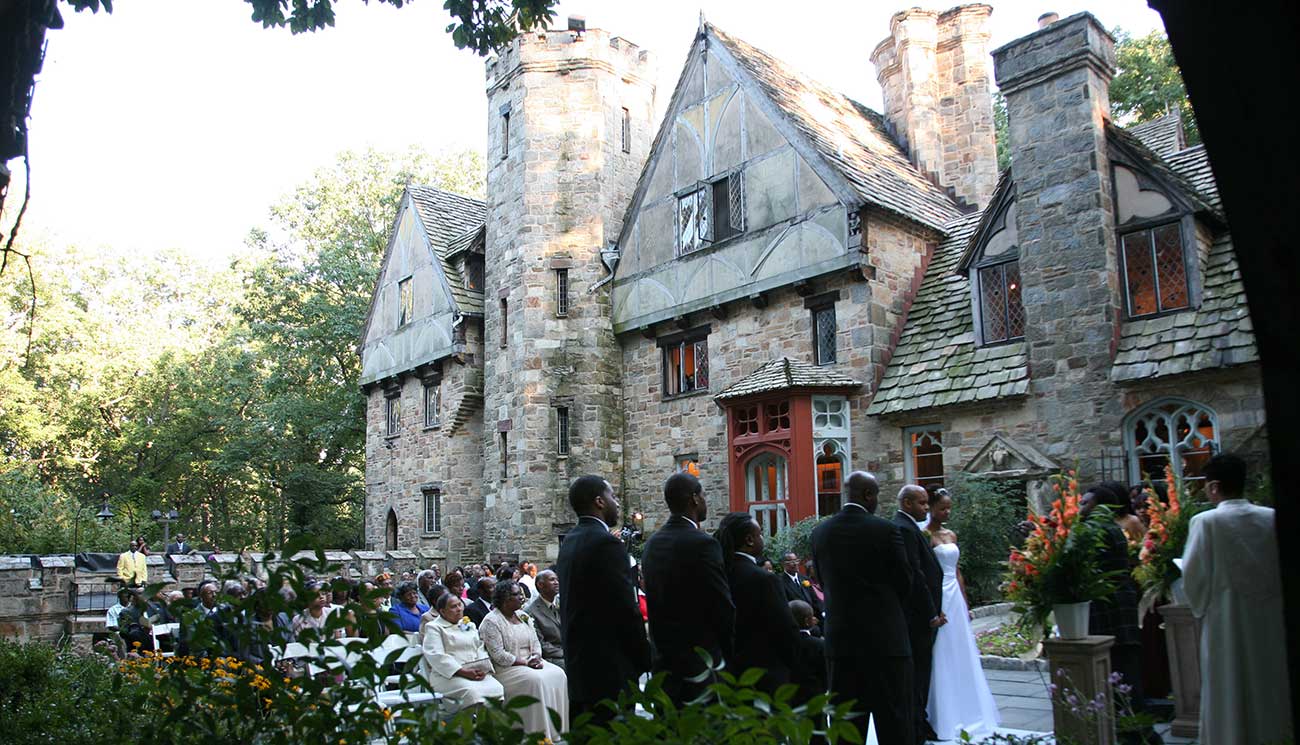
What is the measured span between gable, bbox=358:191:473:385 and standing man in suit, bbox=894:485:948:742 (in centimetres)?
1913

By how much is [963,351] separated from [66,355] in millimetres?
36139

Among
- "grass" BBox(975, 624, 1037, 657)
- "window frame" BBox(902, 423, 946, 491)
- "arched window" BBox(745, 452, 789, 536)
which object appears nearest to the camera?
"grass" BBox(975, 624, 1037, 657)

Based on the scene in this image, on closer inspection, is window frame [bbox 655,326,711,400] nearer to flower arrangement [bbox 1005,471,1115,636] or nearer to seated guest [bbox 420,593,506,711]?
seated guest [bbox 420,593,506,711]

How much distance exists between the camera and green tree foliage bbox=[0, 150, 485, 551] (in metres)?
34.7

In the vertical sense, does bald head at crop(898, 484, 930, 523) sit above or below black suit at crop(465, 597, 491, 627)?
above

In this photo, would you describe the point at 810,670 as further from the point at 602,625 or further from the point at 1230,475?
the point at 1230,475

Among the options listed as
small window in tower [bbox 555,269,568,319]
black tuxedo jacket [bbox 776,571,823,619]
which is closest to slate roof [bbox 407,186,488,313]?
small window in tower [bbox 555,269,568,319]

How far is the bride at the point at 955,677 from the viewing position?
756 cm

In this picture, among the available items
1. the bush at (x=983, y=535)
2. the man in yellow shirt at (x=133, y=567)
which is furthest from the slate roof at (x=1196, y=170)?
the man in yellow shirt at (x=133, y=567)

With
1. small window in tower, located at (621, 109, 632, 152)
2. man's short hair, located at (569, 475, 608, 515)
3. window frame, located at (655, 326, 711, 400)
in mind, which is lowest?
man's short hair, located at (569, 475, 608, 515)

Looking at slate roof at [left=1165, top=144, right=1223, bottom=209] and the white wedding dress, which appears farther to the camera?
slate roof at [left=1165, top=144, right=1223, bottom=209]

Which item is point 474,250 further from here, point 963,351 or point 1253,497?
point 1253,497

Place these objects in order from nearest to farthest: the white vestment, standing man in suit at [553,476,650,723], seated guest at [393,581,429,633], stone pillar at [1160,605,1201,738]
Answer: the white vestment, standing man in suit at [553,476,650,723], stone pillar at [1160,605,1201,738], seated guest at [393,581,429,633]

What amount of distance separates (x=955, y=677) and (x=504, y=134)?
1877cm
